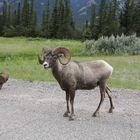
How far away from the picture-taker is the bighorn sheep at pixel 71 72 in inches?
500

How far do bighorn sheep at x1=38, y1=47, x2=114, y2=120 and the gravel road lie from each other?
64 cm

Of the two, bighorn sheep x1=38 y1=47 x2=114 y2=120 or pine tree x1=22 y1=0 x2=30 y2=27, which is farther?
pine tree x1=22 y1=0 x2=30 y2=27

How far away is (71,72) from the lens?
42.6ft

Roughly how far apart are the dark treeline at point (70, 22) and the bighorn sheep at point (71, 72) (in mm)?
56837

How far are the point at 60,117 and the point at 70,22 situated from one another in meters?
A: 79.0

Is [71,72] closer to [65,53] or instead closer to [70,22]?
[65,53]

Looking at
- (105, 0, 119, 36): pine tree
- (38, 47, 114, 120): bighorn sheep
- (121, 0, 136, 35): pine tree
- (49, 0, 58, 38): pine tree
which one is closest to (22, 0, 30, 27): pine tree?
(49, 0, 58, 38): pine tree

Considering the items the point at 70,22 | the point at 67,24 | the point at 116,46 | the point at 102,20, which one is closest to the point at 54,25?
the point at 67,24

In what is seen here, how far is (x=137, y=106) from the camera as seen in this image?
592 inches

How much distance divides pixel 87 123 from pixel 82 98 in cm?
415

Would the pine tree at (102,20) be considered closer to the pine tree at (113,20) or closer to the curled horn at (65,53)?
the pine tree at (113,20)

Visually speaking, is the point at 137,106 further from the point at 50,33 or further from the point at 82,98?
the point at 50,33

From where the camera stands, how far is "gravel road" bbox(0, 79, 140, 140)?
36.2 ft

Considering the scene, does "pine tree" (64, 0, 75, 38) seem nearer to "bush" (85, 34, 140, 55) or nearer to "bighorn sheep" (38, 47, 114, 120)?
"bush" (85, 34, 140, 55)
